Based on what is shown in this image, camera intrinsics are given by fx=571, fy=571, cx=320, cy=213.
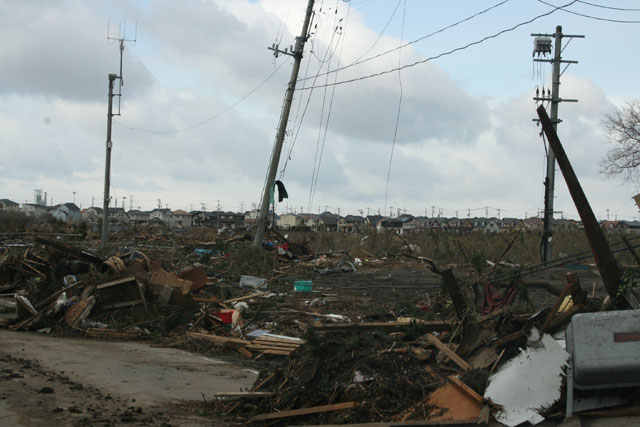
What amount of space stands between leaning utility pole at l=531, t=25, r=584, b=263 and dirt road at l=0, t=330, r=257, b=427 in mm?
12292

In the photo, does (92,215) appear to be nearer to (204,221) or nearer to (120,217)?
(120,217)

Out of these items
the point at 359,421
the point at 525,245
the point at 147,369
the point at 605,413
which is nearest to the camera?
the point at 605,413

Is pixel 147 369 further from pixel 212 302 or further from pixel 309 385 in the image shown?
pixel 212 302

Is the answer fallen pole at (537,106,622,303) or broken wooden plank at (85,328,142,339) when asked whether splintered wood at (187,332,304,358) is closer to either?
broken wooden plank at (85,328,142,339)

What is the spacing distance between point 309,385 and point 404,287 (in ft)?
35.5

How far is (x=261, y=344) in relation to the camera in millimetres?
10523

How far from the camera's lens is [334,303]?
14.4 metres

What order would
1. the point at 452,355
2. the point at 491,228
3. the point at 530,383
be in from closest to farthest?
1. the point at 530,383
2. the point at 452,355
3. the point at 491,228

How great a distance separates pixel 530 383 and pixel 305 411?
226 centimetres

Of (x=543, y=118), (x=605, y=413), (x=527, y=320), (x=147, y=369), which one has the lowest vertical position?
(x=147, y=369)

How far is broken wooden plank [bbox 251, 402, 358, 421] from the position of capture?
573cm

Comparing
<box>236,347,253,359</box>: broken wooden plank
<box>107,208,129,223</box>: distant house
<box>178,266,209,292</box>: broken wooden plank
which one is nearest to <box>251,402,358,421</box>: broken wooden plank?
<box>236,347,253,359</box>: broken wooden plank

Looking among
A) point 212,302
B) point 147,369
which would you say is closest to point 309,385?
point 147,369

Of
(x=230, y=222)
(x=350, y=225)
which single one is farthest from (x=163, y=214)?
(x=230, y=222)
